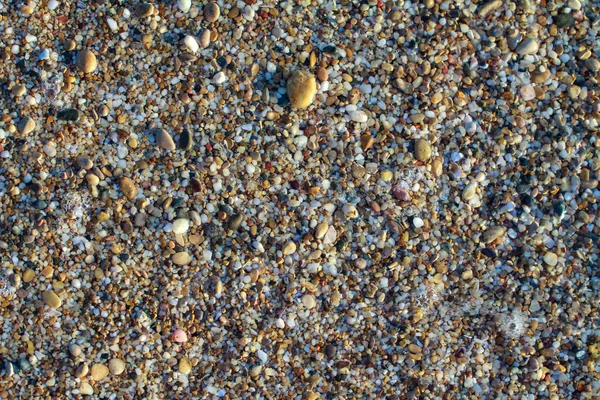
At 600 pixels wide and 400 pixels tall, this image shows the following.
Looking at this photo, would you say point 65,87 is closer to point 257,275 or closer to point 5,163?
point 5,163

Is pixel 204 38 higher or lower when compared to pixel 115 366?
higher

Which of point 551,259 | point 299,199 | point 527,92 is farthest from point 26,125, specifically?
point 551,259

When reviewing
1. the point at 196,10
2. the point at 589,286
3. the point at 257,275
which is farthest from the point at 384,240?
the point at 196,10

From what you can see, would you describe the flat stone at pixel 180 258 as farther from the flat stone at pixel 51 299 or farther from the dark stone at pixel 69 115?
the dark stone at pixel 69 115

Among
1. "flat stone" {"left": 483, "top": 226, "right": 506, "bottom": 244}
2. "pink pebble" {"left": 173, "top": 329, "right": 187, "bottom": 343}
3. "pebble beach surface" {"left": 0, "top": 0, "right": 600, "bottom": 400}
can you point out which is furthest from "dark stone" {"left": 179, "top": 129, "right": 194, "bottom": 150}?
"flat stone" {"left": 483, "top": 226, "right": 506, "bottom": 244}

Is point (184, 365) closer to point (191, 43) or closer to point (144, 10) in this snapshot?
point (191, 43)

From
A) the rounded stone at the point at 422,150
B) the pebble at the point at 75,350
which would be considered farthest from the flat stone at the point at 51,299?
the rounded stone at the point at 422,150
